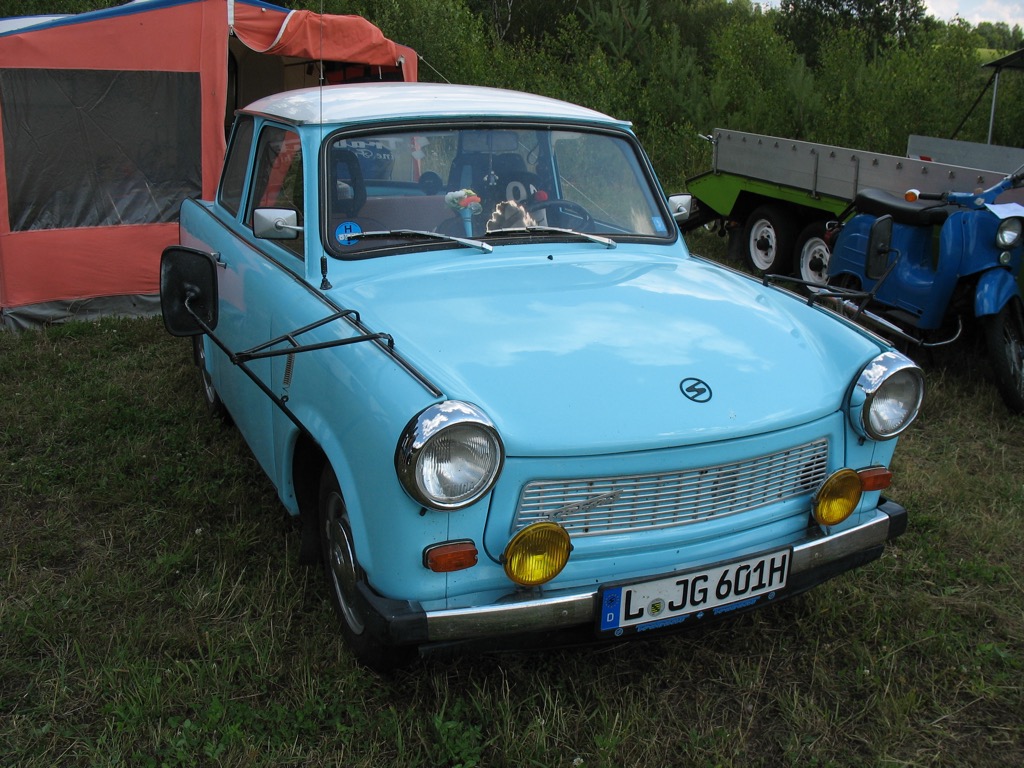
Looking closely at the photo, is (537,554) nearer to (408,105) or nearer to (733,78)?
(408,105)

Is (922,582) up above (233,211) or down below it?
below

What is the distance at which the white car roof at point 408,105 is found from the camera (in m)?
3.40

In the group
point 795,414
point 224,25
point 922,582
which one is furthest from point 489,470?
point 224,25

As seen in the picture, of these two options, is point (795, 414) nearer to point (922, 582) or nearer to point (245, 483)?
point (922, 582)

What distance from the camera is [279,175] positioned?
3.62m

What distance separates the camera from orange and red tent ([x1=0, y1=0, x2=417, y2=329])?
6.47 meters

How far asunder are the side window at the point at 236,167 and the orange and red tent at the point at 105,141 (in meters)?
2.84

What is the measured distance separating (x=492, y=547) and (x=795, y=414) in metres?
0.93

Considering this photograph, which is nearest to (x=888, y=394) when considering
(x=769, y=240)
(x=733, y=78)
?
(x=769, y=240)

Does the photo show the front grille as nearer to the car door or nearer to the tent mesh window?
the car door

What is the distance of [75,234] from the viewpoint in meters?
6.78

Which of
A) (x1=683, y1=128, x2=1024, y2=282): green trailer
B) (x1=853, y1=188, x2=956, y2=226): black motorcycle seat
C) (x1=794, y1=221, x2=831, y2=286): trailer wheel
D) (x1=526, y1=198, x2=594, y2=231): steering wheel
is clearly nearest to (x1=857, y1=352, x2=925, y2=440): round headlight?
(x1=526, y1=198, x2=594, y2=231): steering wheel

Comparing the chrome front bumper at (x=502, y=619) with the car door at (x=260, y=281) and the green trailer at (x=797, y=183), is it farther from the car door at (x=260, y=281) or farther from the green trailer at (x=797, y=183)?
the green trailer at (x=797, y=183)

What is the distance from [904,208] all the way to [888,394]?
10.3ft
